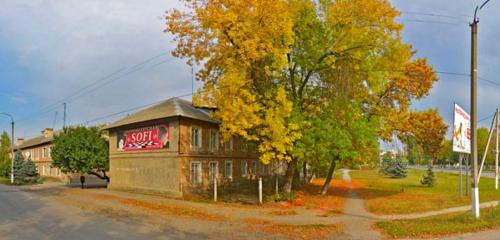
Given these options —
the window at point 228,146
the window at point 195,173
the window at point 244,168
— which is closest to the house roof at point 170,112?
the window at point 228,146

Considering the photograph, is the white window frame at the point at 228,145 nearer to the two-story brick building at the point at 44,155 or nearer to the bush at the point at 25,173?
the bush at the point at 25,173

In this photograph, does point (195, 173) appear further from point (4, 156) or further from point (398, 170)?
point (4, 156)

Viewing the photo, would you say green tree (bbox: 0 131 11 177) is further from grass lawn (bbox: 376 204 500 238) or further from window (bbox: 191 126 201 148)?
grass lawn (bbox: 376 204 500 238)

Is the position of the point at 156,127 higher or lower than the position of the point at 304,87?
lower

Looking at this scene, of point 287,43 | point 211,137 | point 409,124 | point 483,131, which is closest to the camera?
point 287,43

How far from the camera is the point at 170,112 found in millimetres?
31156

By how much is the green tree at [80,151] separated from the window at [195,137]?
1378 centimetres

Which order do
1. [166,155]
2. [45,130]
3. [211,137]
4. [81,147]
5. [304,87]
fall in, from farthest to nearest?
[45,130] → [81,147] → [211,137] → [166,155] → [304,87]

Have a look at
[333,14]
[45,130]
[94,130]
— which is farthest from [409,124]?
[45,130]

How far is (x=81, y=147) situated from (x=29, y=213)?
2137 cm

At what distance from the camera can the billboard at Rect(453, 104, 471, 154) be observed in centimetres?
1850

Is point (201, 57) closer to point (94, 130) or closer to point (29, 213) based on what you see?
point (29, 213)

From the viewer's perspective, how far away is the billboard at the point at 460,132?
1850 centimetres

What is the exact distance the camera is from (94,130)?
43.2m
